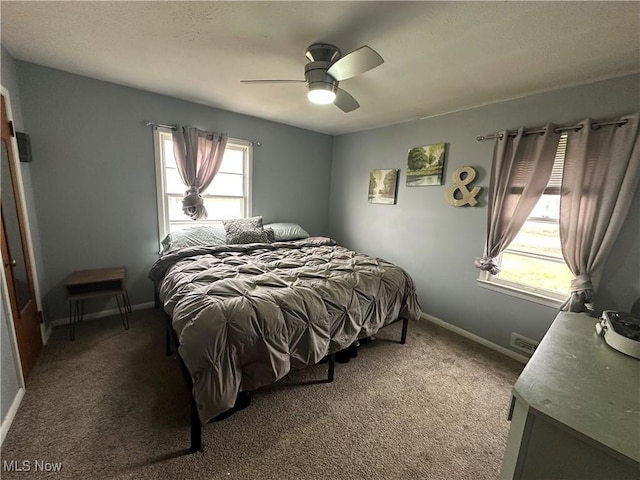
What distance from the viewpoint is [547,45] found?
5.22ft

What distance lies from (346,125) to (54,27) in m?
2.97

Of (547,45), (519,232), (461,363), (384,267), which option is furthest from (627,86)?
(461,363)

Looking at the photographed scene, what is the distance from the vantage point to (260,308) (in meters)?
1.54

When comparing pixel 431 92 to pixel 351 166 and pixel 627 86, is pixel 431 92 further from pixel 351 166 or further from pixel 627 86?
pixel 351 166

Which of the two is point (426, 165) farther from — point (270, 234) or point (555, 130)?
point (270, 234)

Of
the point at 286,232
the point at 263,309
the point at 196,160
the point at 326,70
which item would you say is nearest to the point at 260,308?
the point at 263,309

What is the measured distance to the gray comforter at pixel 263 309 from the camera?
4.42 feet

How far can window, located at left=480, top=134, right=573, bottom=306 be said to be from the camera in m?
2.21

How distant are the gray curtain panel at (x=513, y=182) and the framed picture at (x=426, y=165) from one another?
560mm

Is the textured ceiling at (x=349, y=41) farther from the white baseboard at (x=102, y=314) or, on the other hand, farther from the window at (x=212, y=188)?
the white baseboard at (x=102, y=314)

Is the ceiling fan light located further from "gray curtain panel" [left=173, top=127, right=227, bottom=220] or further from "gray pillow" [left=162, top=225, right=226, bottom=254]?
"gray pillow" [left=162, top=225, right=226, bottom=254]

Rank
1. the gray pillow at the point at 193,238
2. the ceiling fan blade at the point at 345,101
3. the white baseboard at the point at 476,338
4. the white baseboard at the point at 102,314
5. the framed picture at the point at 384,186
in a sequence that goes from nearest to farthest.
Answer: the ceiling fan blade at the point at 345,101 < the white baseboard at the point at 476,338 < the white baseboard at the point at 102,314 < the gray pillow at the point at 193,238 < the framed picture at the point at 384,186

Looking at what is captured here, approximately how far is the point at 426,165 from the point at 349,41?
6.06ft
